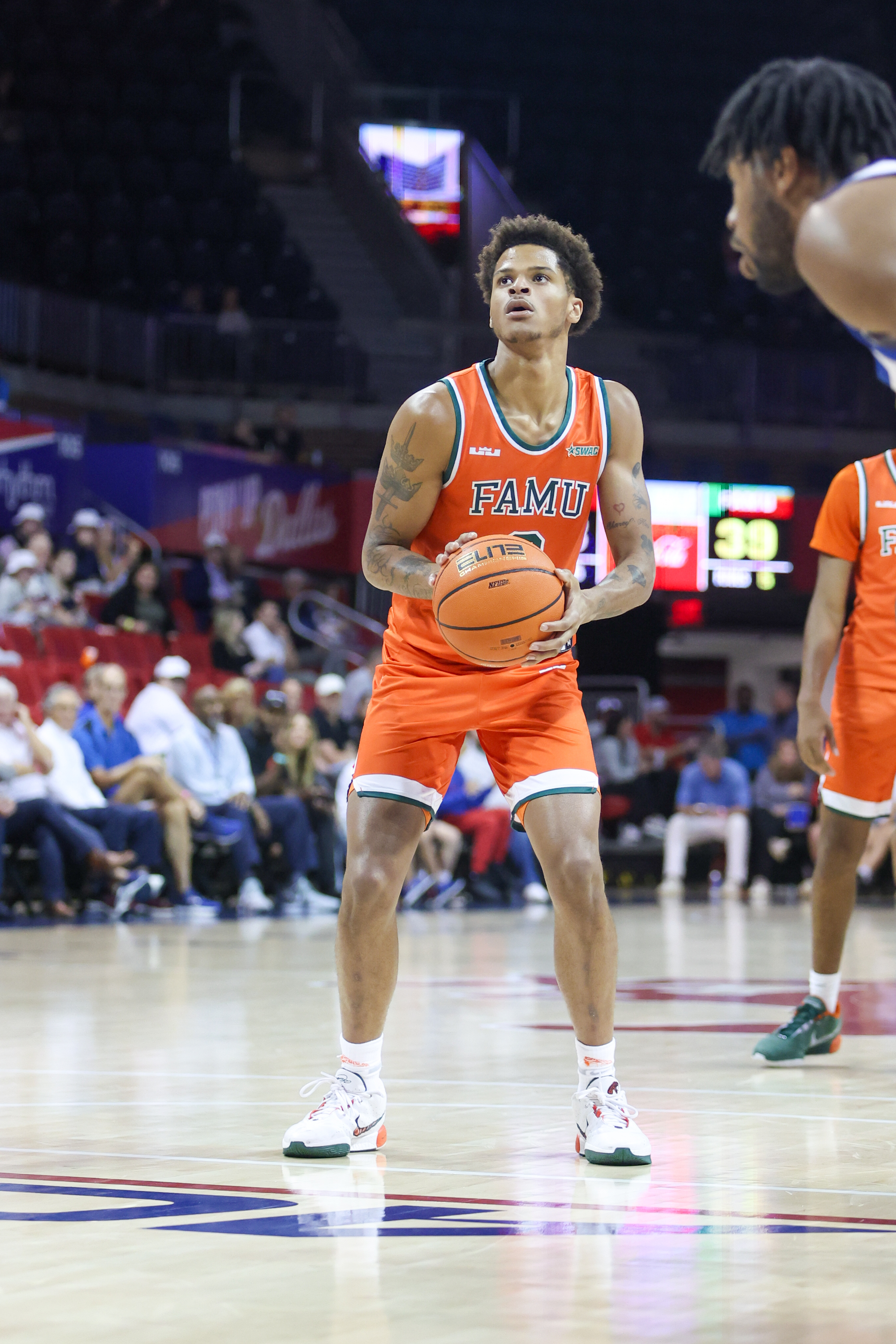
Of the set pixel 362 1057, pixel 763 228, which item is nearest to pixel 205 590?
pixel 362 1057

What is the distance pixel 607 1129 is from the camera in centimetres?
355

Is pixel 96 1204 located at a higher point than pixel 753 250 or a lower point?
lower

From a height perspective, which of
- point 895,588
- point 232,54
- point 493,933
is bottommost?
point 493,933

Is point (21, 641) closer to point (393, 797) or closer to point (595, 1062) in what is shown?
point (393, 797)

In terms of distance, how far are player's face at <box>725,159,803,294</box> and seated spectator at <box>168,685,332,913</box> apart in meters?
9.64

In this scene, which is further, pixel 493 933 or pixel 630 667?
pixel 630 667

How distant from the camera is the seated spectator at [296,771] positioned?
12914mm

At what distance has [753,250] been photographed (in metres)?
2.70

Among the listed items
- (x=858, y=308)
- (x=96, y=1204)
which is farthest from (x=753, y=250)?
(x=96, y=1204)

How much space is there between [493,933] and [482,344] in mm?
14224

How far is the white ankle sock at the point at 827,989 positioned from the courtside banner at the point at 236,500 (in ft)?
39.3

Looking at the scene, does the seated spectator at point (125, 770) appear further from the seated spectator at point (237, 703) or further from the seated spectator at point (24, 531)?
the seated spectator at point (24, 531)

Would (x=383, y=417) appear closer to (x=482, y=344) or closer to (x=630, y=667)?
(x=482, y=344)

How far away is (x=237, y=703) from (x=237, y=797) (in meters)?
0.97
